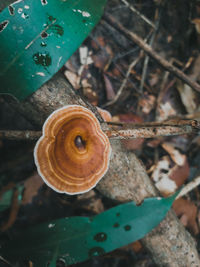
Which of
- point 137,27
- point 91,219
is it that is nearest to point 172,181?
point 91,219

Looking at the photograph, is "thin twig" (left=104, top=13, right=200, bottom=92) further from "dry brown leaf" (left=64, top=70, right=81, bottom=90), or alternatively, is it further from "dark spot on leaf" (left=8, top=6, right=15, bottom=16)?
"dark spot on leaf" (left=8, top=6, right=15, bottom=16)

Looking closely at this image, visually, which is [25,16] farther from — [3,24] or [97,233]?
[97,233]

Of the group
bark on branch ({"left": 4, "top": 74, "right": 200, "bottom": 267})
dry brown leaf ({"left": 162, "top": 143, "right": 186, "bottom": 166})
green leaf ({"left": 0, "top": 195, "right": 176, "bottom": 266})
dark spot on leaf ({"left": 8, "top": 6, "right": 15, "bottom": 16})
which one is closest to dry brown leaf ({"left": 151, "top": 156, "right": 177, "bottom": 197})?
dry brown leaf ({"left": 162, "top": 143, "right": 186, "bottom": 166})

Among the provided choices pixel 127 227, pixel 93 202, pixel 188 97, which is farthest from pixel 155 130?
pixel 188 97

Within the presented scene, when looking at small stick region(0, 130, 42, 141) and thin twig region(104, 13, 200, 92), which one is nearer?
small stick region(0, 130, 42, 141)

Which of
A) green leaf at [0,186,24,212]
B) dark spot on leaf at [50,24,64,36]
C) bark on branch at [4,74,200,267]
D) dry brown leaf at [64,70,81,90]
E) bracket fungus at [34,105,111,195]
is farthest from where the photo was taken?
dry brown leaf at [64,70,81,90]

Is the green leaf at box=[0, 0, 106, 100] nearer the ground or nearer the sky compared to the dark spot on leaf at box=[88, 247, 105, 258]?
nearer the sky

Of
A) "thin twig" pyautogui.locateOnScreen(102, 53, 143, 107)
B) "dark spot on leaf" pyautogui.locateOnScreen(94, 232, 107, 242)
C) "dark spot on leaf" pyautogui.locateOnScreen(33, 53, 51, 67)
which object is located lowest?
"dark spot on leaf" pyautogui.locateOnScreen(94, 232, 107, 242)

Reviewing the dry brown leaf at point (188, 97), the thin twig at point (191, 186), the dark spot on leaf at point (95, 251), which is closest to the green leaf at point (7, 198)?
the dark spot on leaf at point (95, 251)
